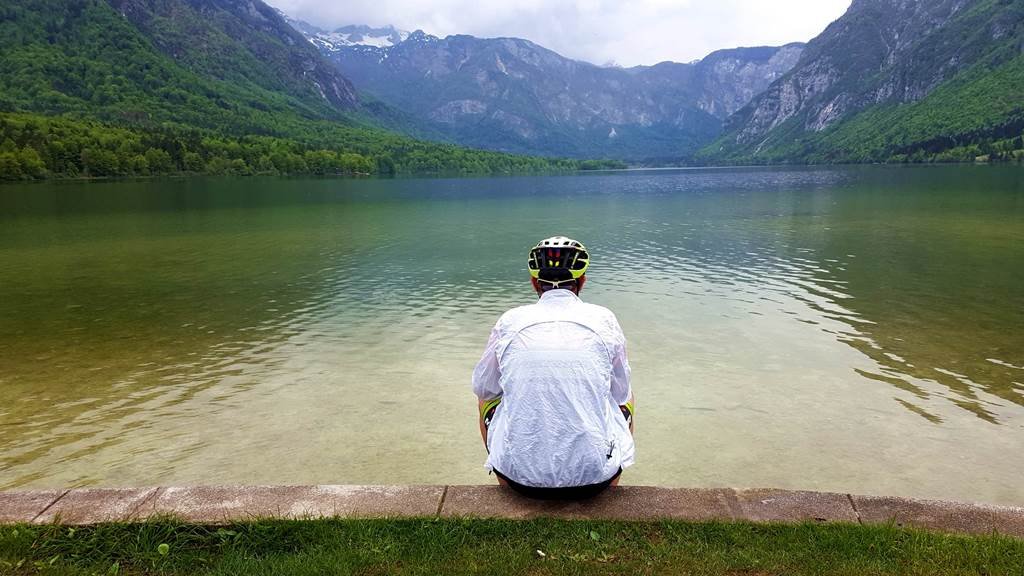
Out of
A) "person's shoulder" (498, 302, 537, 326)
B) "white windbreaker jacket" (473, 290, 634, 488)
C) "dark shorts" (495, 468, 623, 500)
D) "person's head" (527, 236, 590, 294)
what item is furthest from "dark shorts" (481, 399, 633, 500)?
"person's head" (527, 236, 590, 294)

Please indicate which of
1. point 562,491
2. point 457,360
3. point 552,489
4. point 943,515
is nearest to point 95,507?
point 552,489

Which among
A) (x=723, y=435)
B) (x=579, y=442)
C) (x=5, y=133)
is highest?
(x=5, y=133)

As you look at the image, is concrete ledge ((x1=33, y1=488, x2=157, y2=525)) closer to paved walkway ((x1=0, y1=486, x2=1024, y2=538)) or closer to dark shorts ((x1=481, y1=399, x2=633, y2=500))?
paved walkway ((x1=0, y1=486, x2=1024, y2=538))

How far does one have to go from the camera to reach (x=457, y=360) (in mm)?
17344

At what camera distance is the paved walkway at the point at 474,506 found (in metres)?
6.35

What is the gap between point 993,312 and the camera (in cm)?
2128

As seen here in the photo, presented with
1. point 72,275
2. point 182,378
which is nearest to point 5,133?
point 72,275

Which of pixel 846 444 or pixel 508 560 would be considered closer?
pixel 508 560

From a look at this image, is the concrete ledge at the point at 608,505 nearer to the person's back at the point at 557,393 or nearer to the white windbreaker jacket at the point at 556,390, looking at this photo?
the person's back at the point at 557,393

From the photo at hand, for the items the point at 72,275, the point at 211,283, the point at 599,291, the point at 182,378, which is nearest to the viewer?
the point at 182,378

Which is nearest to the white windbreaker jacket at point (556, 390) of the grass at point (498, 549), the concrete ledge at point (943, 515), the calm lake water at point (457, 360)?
the grass at point (498, 549)

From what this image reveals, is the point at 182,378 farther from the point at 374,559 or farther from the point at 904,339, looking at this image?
the point at 904,339

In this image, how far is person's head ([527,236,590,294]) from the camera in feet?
20.7

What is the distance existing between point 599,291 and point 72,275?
2682 cm
